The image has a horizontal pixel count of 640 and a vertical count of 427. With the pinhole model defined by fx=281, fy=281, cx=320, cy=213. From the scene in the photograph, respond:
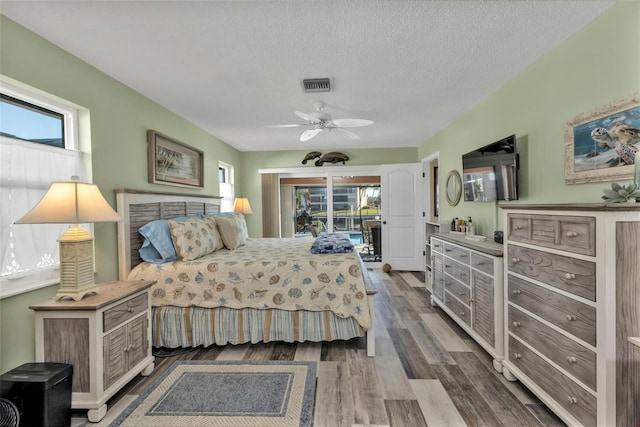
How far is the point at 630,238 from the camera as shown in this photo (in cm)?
128

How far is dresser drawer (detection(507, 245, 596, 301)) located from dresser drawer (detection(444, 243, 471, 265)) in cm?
61

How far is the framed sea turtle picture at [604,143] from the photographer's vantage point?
159 cm

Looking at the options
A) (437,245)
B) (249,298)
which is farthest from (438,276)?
(249,298)

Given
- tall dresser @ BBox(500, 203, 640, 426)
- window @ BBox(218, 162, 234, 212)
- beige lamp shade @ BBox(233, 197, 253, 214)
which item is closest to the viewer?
tall dresser @ BBox(500, 203, 640, 426)

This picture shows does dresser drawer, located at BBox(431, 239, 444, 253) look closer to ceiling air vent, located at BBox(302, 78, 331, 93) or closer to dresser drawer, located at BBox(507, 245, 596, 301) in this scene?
dresser drawer, located at BBox(507, 245, 596, 301)

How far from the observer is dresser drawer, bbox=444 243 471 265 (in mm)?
2635

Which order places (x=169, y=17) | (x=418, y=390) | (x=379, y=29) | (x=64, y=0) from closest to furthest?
(x=64, y=0) → (x=169, y=17) → (x=379, y=29) → (x=418, y=390)

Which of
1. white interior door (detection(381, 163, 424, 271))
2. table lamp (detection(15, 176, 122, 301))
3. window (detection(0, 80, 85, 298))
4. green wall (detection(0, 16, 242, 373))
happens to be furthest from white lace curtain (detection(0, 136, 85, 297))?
white interior door (detection(381, 163, 424, 271))

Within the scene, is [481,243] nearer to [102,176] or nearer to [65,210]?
[65,210]

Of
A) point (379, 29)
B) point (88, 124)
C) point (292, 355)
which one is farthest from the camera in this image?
point (292, 355)

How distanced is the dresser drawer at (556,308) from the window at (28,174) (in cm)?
320

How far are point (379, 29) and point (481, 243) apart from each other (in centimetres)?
198

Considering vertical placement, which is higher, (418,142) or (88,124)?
(418,142)

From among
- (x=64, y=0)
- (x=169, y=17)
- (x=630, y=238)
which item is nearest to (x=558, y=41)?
(x=630, y=238)
